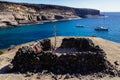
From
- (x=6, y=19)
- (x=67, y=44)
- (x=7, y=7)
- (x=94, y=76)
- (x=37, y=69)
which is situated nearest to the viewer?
(x=94, y=76)

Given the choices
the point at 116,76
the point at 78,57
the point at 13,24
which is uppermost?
the point at 78,57

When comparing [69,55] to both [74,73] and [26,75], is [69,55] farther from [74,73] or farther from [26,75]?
[26,75]

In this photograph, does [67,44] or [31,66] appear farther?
[67,44]

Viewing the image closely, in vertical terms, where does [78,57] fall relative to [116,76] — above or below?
above

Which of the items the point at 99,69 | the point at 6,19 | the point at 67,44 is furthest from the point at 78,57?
the point at 6,19

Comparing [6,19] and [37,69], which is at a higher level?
[37,69]

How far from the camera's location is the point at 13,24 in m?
152

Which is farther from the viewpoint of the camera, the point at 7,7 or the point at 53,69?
the point at 7,7

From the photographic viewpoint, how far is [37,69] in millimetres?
29000

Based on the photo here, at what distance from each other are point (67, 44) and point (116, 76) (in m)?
16.4

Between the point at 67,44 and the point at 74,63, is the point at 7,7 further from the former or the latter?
the point at 74,63

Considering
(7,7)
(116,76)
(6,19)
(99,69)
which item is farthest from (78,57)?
(7,7)

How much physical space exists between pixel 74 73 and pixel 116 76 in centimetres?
509

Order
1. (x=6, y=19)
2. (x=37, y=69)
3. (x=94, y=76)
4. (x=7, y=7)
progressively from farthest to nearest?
(x=7, y=7) < (x=6, y=19) < (x=37, y=69) < (x=94, y=76)
